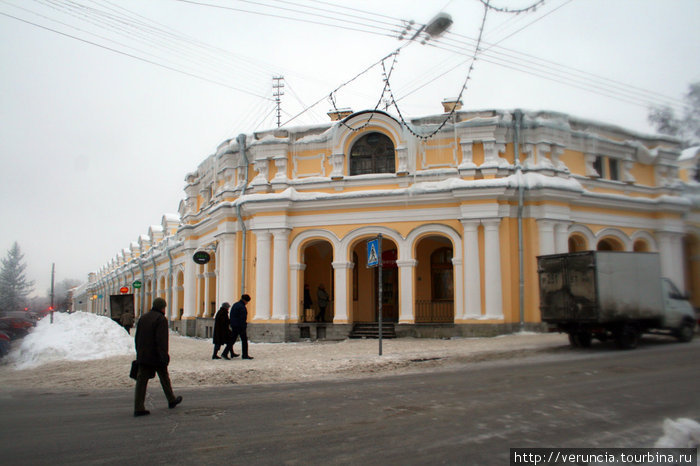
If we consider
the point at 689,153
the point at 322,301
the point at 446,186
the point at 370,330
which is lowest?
the point at 370,330

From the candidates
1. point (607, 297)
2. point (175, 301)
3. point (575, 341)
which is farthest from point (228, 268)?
point (607, 297)

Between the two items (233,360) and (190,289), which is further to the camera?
(190,289)

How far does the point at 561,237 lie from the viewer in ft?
65.3

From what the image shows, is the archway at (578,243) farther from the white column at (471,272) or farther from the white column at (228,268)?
the white column at (228,268)

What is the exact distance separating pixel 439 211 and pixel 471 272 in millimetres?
2465

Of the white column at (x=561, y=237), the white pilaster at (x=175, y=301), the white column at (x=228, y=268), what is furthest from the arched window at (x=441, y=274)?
the white pilaster at (x=175, y=301)

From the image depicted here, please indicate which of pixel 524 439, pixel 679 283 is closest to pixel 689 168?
pixel 679 283

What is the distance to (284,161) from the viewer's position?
70.2 ft

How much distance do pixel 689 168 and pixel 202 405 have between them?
879 inches

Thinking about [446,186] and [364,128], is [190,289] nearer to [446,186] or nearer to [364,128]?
[364,128]

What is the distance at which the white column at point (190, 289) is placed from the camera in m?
28.0

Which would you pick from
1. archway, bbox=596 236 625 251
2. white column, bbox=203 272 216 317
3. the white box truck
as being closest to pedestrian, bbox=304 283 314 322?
white column, bbox=203 272 216 317

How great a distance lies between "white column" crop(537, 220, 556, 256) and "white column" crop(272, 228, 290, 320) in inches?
367

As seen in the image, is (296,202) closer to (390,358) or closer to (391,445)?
(390,358)
